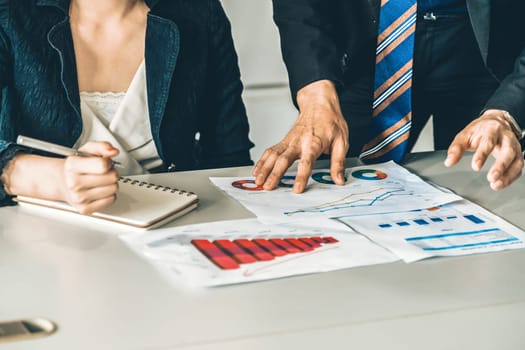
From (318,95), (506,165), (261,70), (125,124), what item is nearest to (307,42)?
(318,95)

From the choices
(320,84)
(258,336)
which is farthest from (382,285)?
(320,84)

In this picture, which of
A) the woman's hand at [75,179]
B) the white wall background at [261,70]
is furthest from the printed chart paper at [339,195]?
the white wall background at [261,70]

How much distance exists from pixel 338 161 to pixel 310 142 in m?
0.06

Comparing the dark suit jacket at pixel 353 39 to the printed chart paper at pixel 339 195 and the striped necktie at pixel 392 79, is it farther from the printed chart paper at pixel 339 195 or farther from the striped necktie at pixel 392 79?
the printed chart paper at pixel 339 195

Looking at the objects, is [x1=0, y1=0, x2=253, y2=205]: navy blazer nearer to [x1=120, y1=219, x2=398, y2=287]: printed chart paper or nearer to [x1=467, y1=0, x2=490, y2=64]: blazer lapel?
[x1=120, y1=219, x2=398, y2=287]: printed chart paper

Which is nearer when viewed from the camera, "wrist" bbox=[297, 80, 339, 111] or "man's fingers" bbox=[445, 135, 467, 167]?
"man's fingers" bbox=[445, 135, 467, 167]

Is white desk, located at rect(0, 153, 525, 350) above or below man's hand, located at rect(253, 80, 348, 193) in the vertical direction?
below

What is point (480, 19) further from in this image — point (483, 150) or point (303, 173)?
point (303, 173)

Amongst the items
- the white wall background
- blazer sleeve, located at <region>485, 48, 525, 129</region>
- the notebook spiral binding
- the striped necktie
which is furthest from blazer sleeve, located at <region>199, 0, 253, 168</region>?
the white wall background

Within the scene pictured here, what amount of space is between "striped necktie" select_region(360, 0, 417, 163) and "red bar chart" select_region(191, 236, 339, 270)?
20.0 inches

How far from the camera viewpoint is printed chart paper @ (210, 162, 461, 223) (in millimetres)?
1169

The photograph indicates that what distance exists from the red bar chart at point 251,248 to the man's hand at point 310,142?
0.76ft

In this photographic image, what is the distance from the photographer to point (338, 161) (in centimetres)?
136

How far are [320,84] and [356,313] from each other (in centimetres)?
79
